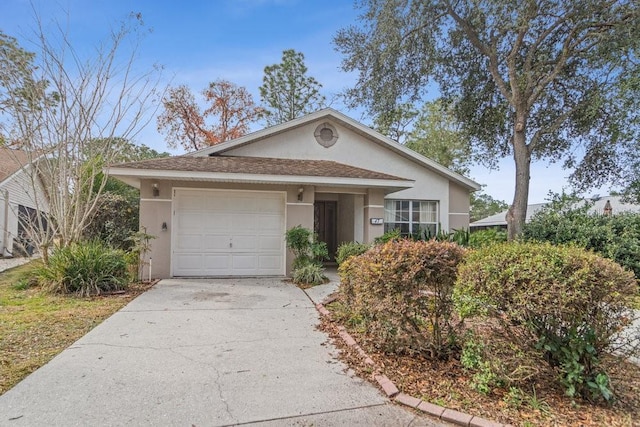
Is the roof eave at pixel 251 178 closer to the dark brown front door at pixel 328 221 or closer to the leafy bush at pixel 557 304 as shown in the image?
the dark brown front door at pixel 328 221

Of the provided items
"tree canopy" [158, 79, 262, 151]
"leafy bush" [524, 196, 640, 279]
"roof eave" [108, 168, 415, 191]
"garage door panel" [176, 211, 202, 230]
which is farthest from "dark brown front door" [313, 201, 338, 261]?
"tree canopy" [158, 79, 262, 151]

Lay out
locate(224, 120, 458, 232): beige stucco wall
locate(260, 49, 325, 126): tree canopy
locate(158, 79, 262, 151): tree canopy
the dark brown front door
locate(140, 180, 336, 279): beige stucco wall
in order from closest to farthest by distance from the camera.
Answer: locate(140, 180, 336, 279): beige stucco wall < locate(224, 120, 458, 232): beige stucco wall < the dark brown front door < locate(158, 79, 262, 151): tree canopy < locate(260, 49, 325, 126): tree canopy

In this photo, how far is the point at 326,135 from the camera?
12781 mm

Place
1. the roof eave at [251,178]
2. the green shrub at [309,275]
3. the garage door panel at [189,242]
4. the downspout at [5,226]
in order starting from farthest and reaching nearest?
Answer: 1. the downspout at [5,226]
2. the garage door panel at [189,242]
3. the green shrub at [309,275]
4. the roof eave at [251,178]

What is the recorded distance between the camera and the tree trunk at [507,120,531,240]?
12133 mm

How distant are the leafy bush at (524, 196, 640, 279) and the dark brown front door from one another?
6599 millimetres

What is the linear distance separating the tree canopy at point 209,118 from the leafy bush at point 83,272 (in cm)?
1839

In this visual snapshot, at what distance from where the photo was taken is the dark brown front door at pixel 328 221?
45.3 ft

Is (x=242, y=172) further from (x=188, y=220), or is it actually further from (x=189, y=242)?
Answer: (x=189, y=242)

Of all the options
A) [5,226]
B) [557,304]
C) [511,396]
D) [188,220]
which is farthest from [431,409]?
[5,226]

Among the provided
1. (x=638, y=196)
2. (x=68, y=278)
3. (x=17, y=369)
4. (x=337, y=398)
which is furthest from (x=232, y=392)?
(x=638, y=196)

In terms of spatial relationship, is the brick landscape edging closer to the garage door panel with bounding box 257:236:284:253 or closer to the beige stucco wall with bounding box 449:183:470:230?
the garage door panel with bounding box 257:236:284:253

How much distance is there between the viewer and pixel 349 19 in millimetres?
13117

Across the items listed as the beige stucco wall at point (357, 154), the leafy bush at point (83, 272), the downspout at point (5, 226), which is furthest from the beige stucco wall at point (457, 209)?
the downspout at point (5, 226)
